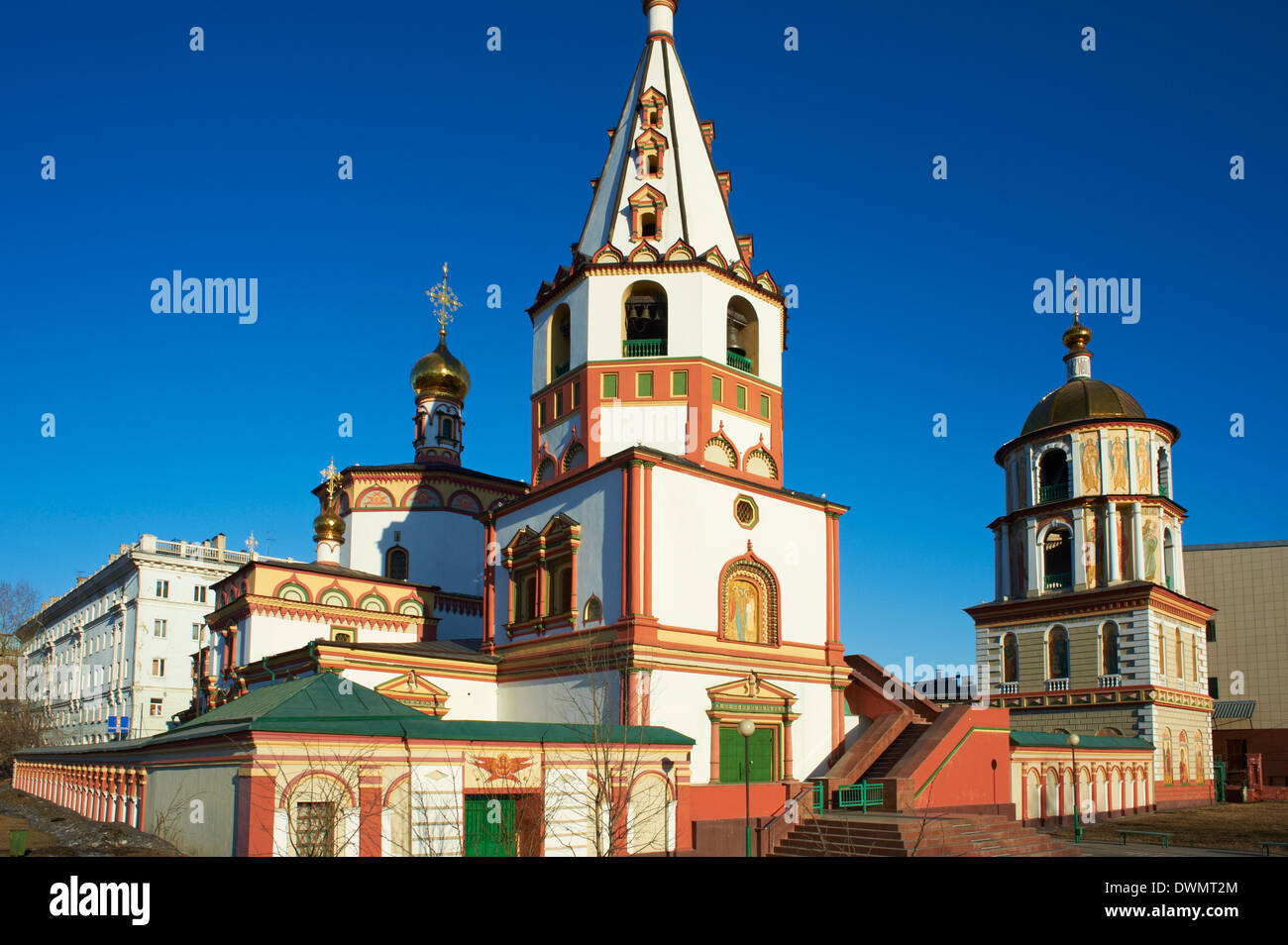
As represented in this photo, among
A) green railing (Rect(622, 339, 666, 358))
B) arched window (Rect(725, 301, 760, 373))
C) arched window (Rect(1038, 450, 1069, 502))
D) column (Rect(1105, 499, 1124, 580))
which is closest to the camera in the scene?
green railing (Rect(622, 339, 666, 358))

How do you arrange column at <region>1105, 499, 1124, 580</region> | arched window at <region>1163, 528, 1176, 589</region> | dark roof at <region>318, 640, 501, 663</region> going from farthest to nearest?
arched window at <region>1163, 528, 1176, 589</region>, column at <region>1105, 499, 1124, 580</region>, dark roof at <region>318, 640, 501, 663</region>

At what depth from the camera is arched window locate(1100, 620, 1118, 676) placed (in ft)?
118

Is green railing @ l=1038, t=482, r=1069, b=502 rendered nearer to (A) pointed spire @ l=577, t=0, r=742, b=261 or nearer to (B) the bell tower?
(B) the bell tower

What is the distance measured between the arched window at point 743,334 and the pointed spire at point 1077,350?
20.2 m

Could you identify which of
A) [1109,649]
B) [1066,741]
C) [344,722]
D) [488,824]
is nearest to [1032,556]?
[1109,649]

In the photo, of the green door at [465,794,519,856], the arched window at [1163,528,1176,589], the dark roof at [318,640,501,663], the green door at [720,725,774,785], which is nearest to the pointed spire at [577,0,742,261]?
the dark roof at [318,640,501,663]

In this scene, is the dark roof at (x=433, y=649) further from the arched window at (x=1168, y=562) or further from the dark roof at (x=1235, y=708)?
the dark roof at (x=1235, y=708)

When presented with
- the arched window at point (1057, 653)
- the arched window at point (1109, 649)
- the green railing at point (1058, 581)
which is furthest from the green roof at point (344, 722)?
the green railing at point (1058, 581)

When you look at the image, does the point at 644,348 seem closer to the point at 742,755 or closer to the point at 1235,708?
the point at 742,755

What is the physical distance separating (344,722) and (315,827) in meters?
1.46

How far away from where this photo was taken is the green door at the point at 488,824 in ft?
51.3

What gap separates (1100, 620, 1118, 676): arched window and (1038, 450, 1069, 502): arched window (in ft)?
Answer: 17.5

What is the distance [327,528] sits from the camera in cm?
3603
